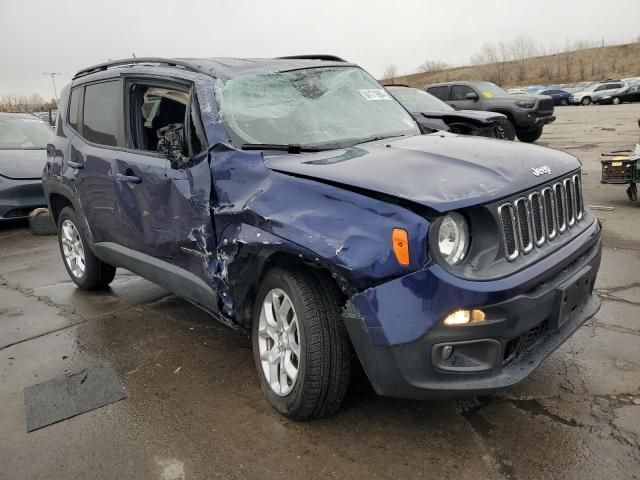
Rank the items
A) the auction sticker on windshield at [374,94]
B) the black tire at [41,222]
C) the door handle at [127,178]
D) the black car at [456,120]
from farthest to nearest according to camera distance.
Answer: the black car at [456,120]
the black tire at [41,222]
the auction sticker on windshield at [374,94]
the door handle at [127,178]

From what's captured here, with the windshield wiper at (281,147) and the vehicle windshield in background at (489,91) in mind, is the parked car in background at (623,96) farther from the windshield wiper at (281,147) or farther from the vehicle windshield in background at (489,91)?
the windshield wiper at (281,147)

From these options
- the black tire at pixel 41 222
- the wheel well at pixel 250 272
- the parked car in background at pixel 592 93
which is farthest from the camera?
the parked car in background at pixel 592 93

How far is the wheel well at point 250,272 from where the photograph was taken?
2.78 meters

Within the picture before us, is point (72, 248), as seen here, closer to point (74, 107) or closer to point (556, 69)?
point (74, 107)

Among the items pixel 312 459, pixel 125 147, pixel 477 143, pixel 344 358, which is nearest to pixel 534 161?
pixel 477 143

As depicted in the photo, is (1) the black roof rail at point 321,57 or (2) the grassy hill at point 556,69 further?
(2) the grassy hill at point 556,69

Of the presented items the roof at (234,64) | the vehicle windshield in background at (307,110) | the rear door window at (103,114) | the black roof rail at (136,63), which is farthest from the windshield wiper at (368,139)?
the rear door window at (103,114)

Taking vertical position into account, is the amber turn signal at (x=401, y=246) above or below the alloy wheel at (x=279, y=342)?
above

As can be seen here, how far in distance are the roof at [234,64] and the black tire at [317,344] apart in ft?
4.87

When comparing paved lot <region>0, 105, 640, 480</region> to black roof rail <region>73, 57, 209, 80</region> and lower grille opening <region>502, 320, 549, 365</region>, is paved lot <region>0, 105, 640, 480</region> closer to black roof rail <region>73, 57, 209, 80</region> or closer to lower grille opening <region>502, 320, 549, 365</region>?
lower grille opening <region>502, 320, 549, 365</region>

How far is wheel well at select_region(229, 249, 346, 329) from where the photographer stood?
278 centimetres

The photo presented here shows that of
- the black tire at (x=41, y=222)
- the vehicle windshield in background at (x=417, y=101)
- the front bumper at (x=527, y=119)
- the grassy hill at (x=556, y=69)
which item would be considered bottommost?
the black tire at (x=41, y=222)

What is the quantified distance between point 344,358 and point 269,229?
71 centimetres

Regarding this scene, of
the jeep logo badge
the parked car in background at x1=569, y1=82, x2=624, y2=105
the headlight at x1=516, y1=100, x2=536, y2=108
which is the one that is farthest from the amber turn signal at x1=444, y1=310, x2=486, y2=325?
the parked car in background at x1=569, y1=82, x2=624, y2=105
